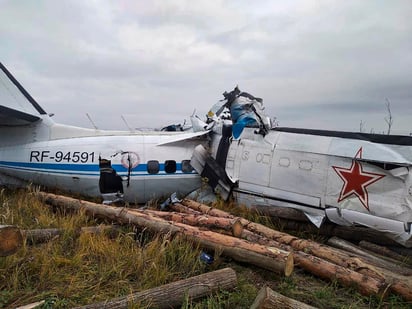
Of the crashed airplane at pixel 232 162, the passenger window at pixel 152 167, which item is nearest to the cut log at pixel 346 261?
the crashed airplane at pixel 232 162

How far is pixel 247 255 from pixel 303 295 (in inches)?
32.9

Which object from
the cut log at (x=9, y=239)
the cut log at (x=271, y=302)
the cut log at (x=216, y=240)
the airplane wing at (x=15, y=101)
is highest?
the airplane wing at (x=15, y=101)

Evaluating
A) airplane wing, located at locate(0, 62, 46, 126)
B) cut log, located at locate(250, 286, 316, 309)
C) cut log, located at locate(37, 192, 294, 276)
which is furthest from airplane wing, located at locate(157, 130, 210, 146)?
cut log, located at locate(250, 286, 316, 309)

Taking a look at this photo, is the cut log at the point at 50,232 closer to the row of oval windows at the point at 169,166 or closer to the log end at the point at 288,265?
the row of oval windows at the point at 169,166

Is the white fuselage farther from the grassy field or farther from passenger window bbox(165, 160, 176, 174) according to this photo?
the grassy field

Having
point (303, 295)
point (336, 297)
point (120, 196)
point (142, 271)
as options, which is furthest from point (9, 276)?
point (120, 196)

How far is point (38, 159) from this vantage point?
28.9 ft

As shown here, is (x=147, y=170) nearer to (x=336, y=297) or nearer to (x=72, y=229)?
(x=72, y=229)

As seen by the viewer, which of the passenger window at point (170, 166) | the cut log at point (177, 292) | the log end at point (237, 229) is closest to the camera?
the cut log at point (177, 292)

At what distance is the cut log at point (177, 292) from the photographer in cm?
333

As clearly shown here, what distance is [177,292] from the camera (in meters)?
3.55

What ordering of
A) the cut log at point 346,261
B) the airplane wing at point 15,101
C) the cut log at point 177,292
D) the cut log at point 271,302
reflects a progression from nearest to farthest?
the cut log at point 271,302
the cut log at point 177,292
the cut log at point 346,261
the airplane wing at point 15,101

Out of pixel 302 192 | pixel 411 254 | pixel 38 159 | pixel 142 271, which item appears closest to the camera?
pixel 142 271

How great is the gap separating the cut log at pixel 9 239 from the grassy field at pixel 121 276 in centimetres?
46
